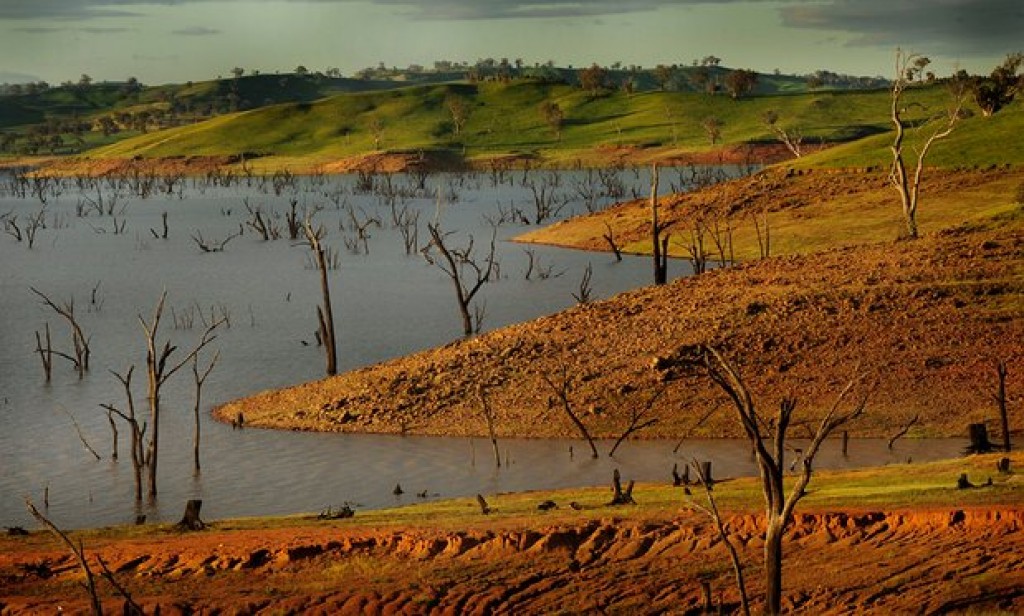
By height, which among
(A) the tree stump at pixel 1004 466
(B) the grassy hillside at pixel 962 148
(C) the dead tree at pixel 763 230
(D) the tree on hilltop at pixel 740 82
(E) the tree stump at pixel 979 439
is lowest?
(E) the tree stump at pixel 979 439

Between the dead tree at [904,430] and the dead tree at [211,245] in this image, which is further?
the dead tree at [211,245]

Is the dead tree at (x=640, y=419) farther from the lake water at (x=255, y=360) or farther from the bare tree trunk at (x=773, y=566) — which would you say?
the bare tree trunk at (x=773, y=566)

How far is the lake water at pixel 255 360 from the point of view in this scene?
104 ft

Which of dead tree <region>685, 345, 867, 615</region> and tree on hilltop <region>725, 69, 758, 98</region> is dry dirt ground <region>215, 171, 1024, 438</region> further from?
tree on hilltop <region>725, 69, 758, 98</region>

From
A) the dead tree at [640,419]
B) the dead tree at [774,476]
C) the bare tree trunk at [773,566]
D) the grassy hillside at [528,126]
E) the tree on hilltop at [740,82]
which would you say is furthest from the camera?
the tree on hilltop at [740,82]

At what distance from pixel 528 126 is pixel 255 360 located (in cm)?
14303

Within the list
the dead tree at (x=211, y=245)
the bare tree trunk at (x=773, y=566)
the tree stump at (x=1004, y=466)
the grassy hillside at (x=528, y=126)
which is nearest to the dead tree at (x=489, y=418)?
the tree stump at (x=1004, y=466)

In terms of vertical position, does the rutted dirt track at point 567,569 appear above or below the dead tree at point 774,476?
below

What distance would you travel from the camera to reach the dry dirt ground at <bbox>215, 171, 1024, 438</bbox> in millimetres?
36062

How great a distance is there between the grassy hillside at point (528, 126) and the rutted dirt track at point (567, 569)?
138 metres

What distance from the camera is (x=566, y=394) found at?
37719 millimetres

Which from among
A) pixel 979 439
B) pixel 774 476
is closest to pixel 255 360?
pixel 979 439

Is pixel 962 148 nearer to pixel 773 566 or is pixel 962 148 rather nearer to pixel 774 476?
pixel 773 566

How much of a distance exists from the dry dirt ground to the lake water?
56.3 inches
